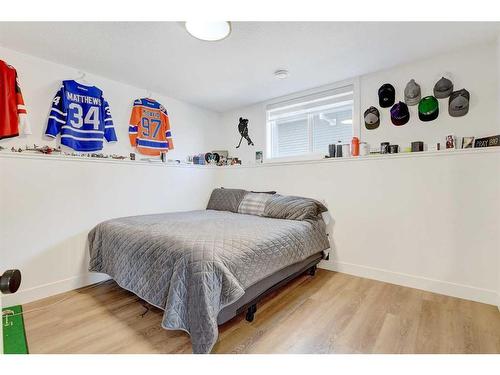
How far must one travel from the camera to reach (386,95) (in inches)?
96.0

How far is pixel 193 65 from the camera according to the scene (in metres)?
2.32

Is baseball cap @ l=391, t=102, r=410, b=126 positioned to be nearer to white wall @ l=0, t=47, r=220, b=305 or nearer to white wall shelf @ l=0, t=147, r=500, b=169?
white wall shelf @ l=0, t=147, r=500, b=169

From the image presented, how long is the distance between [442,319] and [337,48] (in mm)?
2247

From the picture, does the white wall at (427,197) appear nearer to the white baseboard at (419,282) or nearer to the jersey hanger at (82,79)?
the white baseboard at (419,282)

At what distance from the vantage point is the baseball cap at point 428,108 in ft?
7.20

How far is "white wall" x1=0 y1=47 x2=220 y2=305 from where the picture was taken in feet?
6.47

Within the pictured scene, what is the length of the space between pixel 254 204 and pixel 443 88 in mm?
2136

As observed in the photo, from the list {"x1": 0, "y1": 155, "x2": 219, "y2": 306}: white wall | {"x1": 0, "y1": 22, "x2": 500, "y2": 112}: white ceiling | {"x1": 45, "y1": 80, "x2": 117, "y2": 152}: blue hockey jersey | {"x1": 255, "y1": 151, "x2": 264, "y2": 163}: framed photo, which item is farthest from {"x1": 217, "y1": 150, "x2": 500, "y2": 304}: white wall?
{"x1": 45, "y1": 80, "x2": 117, "y2": 152}: blue hockey jersey

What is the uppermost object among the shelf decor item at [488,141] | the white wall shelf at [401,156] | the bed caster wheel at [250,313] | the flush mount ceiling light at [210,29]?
the flush mount ceiling light at [210,29]

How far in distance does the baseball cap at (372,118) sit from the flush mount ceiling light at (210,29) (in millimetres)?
1678

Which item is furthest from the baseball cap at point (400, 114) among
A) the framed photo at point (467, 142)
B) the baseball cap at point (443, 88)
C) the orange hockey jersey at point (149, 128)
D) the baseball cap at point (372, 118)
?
the orange hockey jersey at point (149, 128)

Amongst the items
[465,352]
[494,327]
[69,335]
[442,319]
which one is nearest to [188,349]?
[69,335]

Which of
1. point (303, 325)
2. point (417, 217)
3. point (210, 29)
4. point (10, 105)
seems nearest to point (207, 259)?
point (303, 325)

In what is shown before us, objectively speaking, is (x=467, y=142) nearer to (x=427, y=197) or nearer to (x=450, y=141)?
(x=450, y=141)
